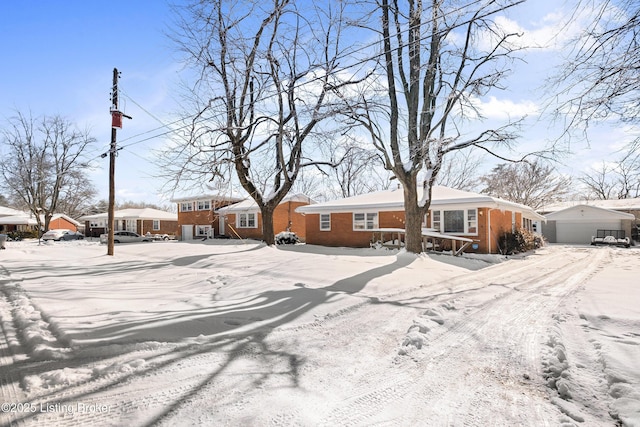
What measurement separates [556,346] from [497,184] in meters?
42.6

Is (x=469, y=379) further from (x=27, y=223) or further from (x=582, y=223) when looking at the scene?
(x=27, y=223)

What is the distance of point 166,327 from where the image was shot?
15.3ft

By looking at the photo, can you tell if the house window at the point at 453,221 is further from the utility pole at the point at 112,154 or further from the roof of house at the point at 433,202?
the utility pole at the point at 112,154

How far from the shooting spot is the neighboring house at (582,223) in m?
30.5

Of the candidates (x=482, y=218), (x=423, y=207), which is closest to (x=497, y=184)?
(x=482, y=218)

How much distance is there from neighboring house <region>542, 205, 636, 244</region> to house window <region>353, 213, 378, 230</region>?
23531mm

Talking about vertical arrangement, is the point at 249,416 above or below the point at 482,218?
below

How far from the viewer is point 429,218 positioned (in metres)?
19.3

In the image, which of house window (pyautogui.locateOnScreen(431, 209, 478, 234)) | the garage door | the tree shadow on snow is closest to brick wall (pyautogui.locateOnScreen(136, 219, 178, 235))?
house window (pyautogui.locateOnScreen(431, 209, 478, 234))

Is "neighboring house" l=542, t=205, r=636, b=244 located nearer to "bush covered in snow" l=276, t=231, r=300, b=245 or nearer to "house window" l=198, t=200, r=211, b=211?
"bush covered in snow" l=276, t=231, r=300, b=245

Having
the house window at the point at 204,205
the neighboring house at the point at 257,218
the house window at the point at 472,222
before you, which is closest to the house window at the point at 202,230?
the house window at the point at 204,205

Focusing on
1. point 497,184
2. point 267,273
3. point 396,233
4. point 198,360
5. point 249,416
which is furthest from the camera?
point 497,184

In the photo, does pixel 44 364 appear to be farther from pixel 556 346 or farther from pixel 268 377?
pixel 556 346

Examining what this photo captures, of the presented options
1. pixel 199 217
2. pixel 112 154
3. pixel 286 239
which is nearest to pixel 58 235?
pixel 199 217
